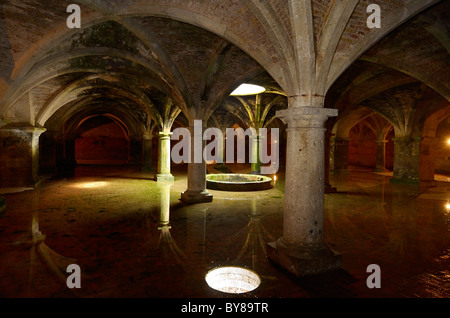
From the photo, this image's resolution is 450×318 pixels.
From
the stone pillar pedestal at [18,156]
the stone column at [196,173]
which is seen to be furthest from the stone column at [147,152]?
the stone column at [196,173]

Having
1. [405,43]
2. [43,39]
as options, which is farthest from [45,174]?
[405,43]

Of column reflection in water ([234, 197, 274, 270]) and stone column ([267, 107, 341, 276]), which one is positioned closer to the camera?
stone column ([267, 107, 341, 276])

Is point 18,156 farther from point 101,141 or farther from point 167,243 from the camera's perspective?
point 101,141

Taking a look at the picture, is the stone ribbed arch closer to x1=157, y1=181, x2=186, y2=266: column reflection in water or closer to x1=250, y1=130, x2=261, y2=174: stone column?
x1=157, y1=181, x2=186, y2=266: column reflection in water

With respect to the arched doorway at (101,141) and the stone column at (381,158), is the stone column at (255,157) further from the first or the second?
the arched doorway at (101,141)

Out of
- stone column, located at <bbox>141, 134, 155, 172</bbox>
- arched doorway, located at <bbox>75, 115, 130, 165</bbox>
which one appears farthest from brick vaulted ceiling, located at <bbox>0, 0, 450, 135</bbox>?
arched doorway, located at <bbox>75, 115, 130, 165</bbox>

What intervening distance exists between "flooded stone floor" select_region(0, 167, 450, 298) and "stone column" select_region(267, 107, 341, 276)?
21 cm

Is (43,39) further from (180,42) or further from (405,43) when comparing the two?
(405,43)

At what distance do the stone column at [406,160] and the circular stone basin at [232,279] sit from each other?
12071 millimetres

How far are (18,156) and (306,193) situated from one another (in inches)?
434

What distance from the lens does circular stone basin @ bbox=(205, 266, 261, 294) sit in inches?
142

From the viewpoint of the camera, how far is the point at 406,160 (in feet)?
42.0

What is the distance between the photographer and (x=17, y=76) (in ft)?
19.5
